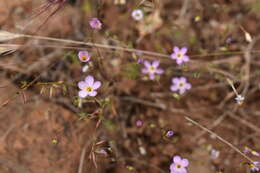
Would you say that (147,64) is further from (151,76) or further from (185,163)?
(185,163)

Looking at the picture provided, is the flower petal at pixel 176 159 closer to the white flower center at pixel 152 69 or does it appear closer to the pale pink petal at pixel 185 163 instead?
the pale pink petal at pixel 185 163

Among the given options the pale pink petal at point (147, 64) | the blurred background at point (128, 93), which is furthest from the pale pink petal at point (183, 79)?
the pale pink petal at point (147, 64)

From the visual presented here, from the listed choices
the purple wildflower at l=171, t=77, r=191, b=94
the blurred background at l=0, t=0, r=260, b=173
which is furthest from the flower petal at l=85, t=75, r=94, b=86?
the purple wildflower at l=171, t=77, r=191, b=94

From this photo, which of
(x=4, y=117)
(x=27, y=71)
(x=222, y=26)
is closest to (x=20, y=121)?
(x=4, y=117)

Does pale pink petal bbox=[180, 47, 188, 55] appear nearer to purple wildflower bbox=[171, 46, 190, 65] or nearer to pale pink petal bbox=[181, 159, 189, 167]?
purple wildflower bbox=[171, 46, 190, 65]

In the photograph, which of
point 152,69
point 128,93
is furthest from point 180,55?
point 128,93

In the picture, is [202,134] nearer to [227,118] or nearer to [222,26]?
[227,118]

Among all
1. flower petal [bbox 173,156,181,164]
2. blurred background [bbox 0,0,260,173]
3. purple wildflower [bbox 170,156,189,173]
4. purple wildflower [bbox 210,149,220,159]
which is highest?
blurred background [bbox 0,0,260,173]
